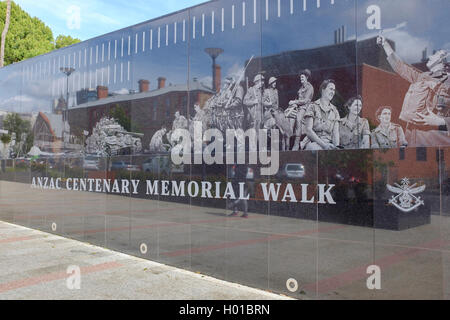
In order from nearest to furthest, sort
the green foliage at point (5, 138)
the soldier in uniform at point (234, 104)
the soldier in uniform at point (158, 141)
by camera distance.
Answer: the soldier in uniform at point (234, 104) → the soldier in uniform at point (158, 141) → the green foliage at point (5, 138)

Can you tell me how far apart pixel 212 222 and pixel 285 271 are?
1447mm

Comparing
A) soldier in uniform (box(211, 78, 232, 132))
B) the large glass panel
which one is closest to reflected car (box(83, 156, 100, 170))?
the large glass panel

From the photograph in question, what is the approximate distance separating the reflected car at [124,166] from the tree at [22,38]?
59.0 ft

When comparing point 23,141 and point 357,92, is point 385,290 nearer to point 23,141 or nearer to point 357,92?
point 357,92

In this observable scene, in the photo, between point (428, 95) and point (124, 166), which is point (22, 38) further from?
point (428, 95)

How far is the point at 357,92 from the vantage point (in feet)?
16.4

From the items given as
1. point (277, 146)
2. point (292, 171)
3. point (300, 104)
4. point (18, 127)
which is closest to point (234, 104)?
point (277, 146)

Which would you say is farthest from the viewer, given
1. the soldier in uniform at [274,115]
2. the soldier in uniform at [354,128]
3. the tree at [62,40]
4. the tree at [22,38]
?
the tree at [62,40]

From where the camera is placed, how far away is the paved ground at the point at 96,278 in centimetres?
530

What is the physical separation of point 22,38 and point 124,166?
20.2 metres

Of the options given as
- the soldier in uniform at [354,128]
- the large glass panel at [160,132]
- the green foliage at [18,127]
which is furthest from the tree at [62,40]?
the soldier in uniform at [354,128]

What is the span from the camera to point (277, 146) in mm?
5695

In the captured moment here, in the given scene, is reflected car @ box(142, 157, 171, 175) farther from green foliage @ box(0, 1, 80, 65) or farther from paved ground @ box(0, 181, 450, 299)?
green foliage @ box(0, 1, 80, 65)

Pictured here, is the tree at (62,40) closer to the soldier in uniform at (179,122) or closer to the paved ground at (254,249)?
the paved ground at (254,249)
